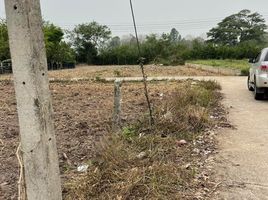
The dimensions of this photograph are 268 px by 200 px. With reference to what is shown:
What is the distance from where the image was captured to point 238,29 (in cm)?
5916

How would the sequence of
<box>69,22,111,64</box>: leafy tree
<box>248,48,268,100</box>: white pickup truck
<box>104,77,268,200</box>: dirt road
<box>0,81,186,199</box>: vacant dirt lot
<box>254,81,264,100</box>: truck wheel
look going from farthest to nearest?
<box>69,22,111,64</box>: leafy tree
<box>254,81,264,100</box>: truck wheel
<box>248,48,268,100</box>: white pickup truck
<box>0,81,186,199</box>: vacant dirt lot
<box>104,77,268,200</box>: dirt road

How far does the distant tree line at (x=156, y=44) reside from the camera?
43.5 metres

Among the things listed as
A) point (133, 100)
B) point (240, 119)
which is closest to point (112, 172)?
point (240, 119)

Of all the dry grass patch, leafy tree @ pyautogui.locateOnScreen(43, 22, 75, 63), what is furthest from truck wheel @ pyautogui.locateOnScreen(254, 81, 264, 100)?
leafy tree @ pyautogui.locateOnScreen(43, 22, 75, 63)

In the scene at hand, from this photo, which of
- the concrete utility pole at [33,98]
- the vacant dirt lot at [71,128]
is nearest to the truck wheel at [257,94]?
the vacant dirt lot at [71,128]

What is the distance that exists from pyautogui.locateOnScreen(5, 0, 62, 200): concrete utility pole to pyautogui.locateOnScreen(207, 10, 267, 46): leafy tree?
57.5 metres

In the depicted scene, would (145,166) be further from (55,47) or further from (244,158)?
(55,47)

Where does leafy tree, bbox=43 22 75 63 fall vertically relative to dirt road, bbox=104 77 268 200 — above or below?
above

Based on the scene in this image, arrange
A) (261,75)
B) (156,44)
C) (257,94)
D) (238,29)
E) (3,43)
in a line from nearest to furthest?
(261,75), (257,94), (3,43), (156,44), (238,29)

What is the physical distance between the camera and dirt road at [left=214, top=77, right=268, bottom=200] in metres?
4.12

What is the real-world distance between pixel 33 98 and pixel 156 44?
45.5m

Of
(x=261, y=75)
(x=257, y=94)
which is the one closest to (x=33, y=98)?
(x=261, y=75)

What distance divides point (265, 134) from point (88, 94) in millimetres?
7435

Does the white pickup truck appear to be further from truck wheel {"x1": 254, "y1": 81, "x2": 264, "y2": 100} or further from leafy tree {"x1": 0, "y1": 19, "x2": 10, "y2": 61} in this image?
leafy tree {"x1": 0, "y1": 19, "x2": 10, "y2": 61}
